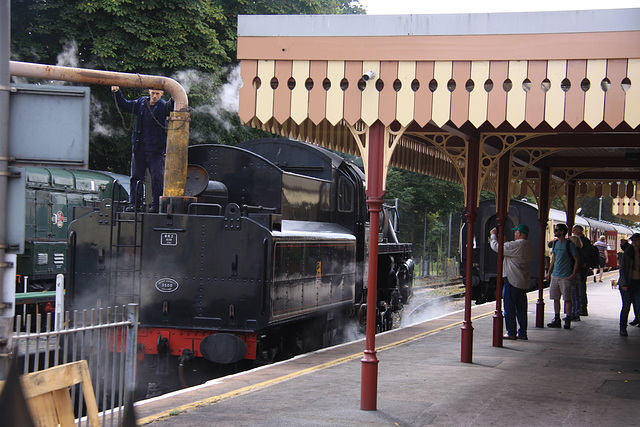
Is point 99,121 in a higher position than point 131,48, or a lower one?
lower

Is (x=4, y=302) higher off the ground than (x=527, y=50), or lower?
lower

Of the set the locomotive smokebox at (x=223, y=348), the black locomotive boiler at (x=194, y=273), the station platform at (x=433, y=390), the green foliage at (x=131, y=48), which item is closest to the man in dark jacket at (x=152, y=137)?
the black locomotive boiler at (x=194, y=273)

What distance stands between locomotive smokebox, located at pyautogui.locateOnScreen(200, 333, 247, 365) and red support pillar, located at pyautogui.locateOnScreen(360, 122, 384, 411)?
1891mm

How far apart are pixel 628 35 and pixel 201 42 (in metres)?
13.8

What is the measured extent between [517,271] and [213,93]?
9873 millimetres

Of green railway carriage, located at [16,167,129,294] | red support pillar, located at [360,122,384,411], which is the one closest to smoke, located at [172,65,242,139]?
green railway carriage, located at [16,167,129,294]

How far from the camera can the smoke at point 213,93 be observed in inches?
700

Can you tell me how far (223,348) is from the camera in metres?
8.07

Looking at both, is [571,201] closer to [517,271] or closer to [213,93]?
[517,271]

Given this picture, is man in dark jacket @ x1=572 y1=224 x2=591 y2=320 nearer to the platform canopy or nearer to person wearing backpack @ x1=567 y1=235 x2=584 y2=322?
person wearing backpack @ x1=567 y1=235 x2=584 y2=322

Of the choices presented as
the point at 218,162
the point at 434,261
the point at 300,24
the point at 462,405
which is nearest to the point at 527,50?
the point at 300,24

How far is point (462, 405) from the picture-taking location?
6.67 m

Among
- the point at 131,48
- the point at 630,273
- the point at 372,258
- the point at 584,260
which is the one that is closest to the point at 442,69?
the point at 372,258

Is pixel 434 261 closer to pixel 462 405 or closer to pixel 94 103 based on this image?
pixel 94 103
